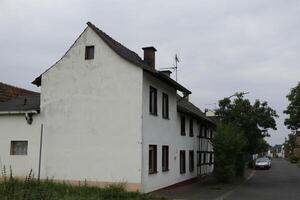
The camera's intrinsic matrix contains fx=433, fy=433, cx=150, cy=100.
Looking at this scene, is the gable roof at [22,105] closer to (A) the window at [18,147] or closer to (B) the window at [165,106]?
(A) the window at [18,147]

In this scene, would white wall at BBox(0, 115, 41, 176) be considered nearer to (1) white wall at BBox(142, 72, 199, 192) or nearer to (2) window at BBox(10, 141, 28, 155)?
(2) window at BBox(10, 141, 28, 155)

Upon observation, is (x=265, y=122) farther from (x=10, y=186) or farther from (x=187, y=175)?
(x=10, y=186)

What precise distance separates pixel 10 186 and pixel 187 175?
21.1 m

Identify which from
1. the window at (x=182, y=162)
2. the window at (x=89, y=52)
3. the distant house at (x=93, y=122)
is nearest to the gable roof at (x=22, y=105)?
the distant house at (x=93, y=122)

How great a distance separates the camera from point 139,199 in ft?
55.2

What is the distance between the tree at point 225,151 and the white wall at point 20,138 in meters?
12.8

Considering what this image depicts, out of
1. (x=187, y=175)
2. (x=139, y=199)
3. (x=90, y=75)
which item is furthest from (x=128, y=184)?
(x=187, y=175)

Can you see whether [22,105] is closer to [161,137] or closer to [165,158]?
[161,137]

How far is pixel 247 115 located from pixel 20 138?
2059cm

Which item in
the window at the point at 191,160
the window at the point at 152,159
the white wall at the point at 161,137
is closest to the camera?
the white wall at the point at 161,137

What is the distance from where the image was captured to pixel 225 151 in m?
28.9

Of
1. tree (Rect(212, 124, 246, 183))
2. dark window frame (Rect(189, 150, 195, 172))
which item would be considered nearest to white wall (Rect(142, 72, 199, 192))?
dark window frame (Rect(189, 150, 195, 172))

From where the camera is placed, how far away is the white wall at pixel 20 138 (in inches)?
829

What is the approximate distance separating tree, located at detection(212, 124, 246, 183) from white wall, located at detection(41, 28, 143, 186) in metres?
11.2
